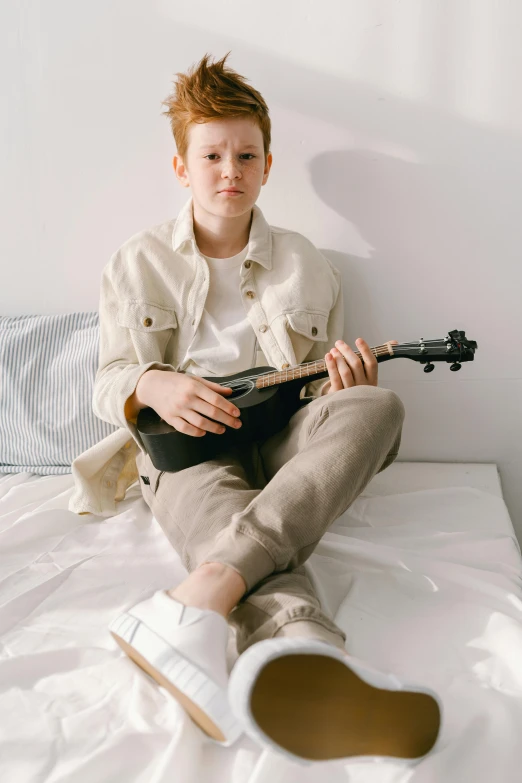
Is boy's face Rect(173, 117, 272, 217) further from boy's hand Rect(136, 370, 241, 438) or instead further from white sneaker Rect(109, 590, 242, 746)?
white sneaker Rect(109, 590, 242, 746)

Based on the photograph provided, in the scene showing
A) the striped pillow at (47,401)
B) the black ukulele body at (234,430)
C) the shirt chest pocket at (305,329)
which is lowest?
the striped pillow at (47,401)

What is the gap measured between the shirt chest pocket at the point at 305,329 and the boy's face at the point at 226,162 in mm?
228

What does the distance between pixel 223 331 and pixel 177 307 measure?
104 millimetres

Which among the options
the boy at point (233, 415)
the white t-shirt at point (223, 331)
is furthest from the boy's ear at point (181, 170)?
the white t-shirt at point (223, 331)

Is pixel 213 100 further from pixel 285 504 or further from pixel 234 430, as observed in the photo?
pixel 285 504

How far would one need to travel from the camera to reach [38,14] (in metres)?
1.58

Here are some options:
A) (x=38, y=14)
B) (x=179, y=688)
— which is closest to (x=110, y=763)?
(x=179, y=688)

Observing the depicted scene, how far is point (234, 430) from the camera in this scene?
115 centimetres

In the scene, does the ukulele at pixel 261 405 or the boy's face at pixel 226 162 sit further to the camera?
the boy's face at pixel 226 162

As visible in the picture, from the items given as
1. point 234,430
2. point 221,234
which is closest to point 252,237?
point 221,234

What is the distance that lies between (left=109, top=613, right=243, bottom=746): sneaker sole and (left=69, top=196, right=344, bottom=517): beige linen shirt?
56 centimetres

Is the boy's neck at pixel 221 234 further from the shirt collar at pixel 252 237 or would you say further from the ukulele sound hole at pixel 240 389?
the ukulele sound hole at pixel 240 389

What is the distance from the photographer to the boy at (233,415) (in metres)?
0.69

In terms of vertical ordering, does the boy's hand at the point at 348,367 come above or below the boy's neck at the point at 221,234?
below
